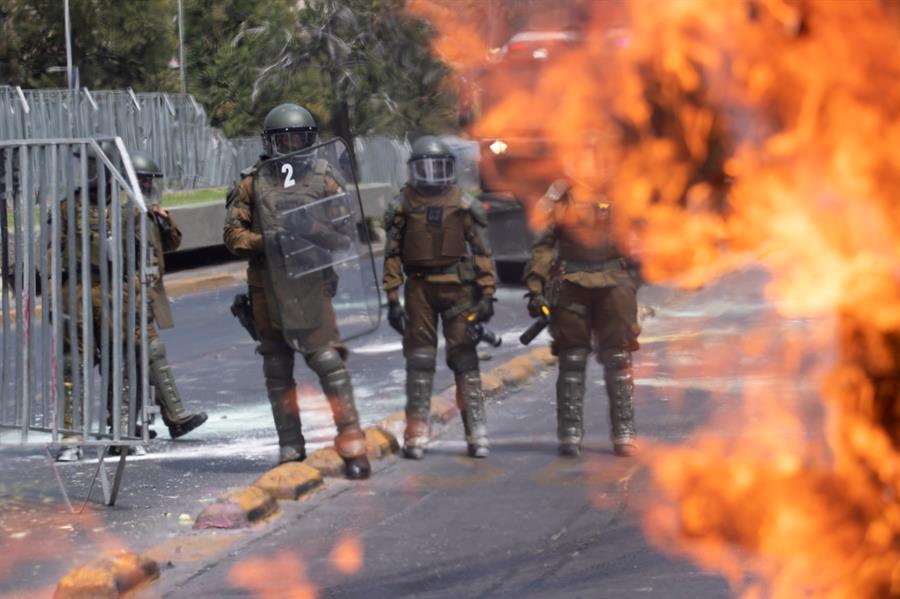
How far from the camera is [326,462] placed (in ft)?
29.0

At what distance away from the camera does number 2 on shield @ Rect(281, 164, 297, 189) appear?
339 inches

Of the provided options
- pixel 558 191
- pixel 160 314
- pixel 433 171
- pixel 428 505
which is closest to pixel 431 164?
pixel 433 171

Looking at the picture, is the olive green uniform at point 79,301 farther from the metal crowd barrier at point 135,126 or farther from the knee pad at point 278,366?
the metal crowd barrier at point 135,126

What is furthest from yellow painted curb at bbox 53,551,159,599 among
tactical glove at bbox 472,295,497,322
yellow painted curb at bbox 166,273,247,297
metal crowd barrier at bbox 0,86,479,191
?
metal crowd barrier at bbox 0,86,479,191

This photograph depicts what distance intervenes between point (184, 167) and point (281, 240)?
14608mm

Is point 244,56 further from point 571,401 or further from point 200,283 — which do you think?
point 200,283

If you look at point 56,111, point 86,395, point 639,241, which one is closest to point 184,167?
point 56,111

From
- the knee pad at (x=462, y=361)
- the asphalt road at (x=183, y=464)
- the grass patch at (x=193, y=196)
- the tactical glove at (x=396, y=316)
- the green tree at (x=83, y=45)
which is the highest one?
the green tree at (x=83, y=45)

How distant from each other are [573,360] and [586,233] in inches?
28.2

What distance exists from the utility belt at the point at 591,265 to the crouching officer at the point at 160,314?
7.55ft

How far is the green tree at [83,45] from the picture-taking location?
1164 inches

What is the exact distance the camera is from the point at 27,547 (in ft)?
24.1

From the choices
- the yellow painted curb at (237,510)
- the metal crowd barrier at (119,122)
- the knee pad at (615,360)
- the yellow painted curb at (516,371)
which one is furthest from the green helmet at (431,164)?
the metal crowd barrier at (119,122)

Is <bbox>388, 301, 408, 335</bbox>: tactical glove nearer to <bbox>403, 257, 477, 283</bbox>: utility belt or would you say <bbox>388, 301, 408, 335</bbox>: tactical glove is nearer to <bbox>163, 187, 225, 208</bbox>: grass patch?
<bbox>403, 257, 477, 283</bbox>: utility belt
